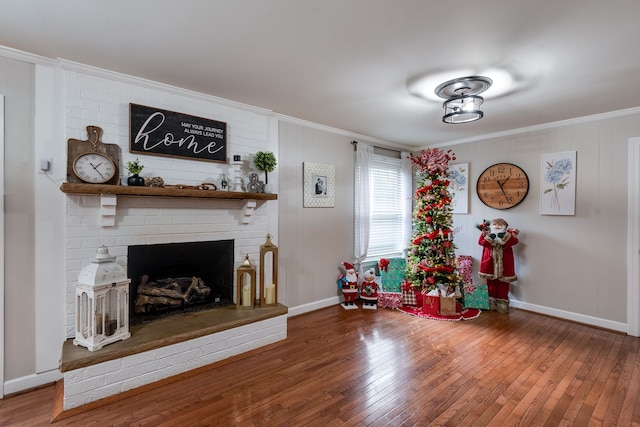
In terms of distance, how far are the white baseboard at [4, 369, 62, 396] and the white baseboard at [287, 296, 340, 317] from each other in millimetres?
2166

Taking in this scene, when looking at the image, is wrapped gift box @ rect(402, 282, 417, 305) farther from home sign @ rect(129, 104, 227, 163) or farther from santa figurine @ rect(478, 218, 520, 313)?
home sign @ rect(129, 104, 227, 163)

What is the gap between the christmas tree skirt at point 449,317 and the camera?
3.68 metres

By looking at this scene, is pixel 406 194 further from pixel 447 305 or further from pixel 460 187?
pixel 447 305

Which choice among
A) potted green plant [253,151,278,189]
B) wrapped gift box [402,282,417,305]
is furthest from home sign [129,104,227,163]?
wrapped gift box [402,282,417,305]

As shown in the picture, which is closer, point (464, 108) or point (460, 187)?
point (464, 108)

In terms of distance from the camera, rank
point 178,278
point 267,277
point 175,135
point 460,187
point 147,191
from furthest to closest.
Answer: point 460,187 < point 267,277 < point 178,278 < point 175,135 < point 147,191

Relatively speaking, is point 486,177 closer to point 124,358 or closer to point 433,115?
point 433,115

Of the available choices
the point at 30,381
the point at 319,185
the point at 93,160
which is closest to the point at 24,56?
the point at 93,160

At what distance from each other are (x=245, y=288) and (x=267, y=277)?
0.42m

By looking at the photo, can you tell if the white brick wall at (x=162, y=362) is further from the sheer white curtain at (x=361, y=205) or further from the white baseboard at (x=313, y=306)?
the sheer white curtain at (x=361, y=205)

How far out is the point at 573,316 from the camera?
11.8 ft

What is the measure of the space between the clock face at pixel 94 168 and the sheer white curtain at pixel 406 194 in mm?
4022

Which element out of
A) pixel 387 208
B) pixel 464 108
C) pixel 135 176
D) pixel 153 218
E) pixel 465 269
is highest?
pixel 464 108

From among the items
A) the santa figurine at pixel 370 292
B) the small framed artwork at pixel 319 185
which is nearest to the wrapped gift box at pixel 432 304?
the santa figurine at pixel 370 292
